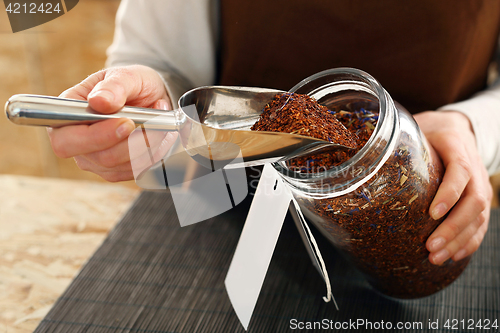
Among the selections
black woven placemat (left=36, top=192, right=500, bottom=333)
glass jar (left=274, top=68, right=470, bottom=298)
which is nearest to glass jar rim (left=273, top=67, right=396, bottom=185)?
glass jar (left=274, top=68, right=470, bottom=298)

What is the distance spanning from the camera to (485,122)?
601 mm

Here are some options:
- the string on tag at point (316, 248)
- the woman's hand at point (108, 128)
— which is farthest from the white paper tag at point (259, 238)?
the woman's hand at point (108, 128)

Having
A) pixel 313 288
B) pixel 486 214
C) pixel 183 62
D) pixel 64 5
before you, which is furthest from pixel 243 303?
pixel 64 5

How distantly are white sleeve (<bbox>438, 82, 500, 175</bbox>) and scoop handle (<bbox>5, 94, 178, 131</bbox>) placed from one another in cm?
45

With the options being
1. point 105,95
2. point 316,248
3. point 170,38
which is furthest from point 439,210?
point 170,38

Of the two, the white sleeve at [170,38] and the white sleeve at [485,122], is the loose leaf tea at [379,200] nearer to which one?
the white sleeve at [485,122]

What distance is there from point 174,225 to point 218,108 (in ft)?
1.10

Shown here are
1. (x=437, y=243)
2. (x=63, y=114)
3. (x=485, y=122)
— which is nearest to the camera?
(x=63, y=114)

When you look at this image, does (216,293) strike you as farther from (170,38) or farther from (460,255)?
(170,38)

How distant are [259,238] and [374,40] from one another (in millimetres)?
368

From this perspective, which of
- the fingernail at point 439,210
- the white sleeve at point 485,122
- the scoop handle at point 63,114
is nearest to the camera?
the scoop handle at point 63,114

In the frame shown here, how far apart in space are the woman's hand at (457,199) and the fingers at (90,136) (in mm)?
333

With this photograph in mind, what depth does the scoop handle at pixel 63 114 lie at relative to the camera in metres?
0.32

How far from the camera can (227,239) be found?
65 centimetres
